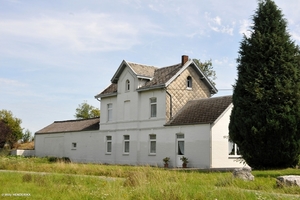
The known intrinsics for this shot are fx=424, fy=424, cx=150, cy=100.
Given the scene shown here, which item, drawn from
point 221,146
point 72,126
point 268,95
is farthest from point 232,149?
point 72,126

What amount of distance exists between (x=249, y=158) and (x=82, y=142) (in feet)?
69.7

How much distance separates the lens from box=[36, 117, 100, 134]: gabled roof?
135ft

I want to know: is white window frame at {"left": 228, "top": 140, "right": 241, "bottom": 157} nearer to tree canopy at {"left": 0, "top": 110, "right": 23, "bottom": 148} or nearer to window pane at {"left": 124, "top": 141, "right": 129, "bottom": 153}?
window pane at {"left": 124, "top": 141, "right": 129, "bottom": 153}

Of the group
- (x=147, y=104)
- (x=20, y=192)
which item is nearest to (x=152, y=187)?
(x=20, y=192)

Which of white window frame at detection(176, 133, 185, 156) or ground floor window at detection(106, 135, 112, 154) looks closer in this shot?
white window frame at detection(176, 133, 185, 156)

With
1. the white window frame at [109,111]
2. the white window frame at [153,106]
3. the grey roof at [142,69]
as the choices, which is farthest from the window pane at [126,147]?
the grey roof at [142,69]

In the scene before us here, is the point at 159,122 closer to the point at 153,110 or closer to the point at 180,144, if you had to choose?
the point at 153,110

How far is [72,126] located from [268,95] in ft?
84.1

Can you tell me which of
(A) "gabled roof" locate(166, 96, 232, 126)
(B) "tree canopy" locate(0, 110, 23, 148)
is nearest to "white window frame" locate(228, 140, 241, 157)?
(A) "gabled roof" locate(166, 96, 232, 126)

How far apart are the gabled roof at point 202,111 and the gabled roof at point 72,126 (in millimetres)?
10637

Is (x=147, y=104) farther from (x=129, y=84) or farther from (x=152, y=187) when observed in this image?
(x=152, y=187)

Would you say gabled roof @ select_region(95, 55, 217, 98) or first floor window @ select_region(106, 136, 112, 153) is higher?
gabled roof @ select_region(95, 55, 217, 98)

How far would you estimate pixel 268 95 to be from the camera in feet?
74.4

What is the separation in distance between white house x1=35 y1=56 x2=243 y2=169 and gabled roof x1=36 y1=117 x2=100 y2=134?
14.3 inches
